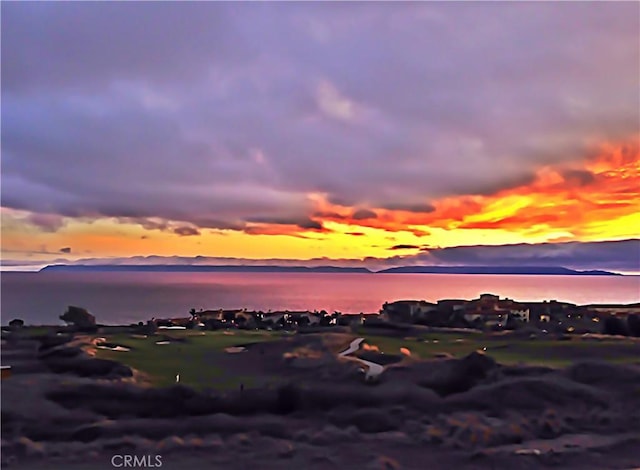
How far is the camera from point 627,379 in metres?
19.8

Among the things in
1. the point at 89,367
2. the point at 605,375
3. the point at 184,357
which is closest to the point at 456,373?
the point at 605,375

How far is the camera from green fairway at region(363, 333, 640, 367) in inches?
938

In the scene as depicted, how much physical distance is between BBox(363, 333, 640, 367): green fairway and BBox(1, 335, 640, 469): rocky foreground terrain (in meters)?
2.92

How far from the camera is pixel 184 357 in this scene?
73.0 ft

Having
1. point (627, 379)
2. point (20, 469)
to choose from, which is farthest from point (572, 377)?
point (20, 469)

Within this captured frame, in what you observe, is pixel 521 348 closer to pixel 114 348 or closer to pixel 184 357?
pixel 184 357

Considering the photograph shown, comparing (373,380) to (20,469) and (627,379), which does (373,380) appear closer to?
(627,379)

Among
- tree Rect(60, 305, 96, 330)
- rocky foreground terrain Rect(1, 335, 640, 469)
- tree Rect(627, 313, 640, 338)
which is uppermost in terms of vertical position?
tree Rect(627, 313, 640, 338)

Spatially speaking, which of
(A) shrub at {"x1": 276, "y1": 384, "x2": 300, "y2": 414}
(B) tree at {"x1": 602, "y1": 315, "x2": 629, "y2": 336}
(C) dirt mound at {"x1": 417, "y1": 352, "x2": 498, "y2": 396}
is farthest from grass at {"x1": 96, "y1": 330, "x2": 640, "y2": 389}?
(B) tree at {"x1": 602, "y1": 315, "x2": 629, "y2": 336}

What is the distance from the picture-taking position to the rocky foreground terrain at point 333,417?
515 inches

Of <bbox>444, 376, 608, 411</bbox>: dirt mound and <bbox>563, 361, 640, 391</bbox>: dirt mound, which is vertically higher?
<bbox>563, 361, 640, 391</bbox>: dirt mound

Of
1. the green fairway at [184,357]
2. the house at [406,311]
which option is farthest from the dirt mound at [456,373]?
the house at [406,311]

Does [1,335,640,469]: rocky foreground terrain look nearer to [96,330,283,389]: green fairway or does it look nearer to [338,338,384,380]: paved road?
[338,338,384,380]: paved road

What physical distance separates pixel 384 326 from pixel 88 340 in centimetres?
1596
